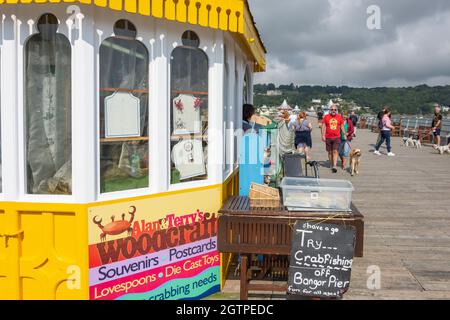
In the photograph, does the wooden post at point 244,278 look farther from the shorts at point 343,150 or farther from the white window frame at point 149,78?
the shorts at point 343,150

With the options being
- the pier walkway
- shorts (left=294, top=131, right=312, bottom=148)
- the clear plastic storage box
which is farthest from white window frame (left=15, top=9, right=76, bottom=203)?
shorts (left=294, top=131, right=312, bottom=148)

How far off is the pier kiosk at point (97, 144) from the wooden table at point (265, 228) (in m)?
0.62

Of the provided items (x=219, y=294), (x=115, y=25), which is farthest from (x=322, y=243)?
(x=115, y=25)

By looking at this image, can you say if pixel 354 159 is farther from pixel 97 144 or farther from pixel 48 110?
pixel 48 110

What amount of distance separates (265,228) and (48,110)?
2.07 metres

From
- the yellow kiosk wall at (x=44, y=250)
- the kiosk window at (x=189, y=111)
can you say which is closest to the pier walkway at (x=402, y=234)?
the kiosk window at (x=189, y=111)

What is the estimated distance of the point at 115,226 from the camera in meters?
4.27

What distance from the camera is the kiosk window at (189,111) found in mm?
4793

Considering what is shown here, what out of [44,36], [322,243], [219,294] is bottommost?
[219,294]

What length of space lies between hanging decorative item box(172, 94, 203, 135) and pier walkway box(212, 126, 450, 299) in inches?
68.5

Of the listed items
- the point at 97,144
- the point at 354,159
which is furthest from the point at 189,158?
the point at 354,159
